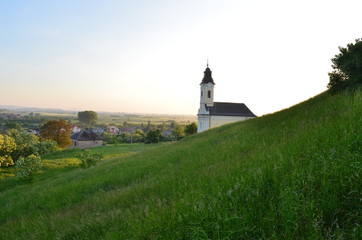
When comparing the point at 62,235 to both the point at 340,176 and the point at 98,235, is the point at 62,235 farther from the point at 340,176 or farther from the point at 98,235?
the point at 340,176

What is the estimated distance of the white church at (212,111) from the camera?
53844 mm

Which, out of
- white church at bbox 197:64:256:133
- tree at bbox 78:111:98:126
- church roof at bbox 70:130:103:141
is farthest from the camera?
tree at bbox 78:111:98:126

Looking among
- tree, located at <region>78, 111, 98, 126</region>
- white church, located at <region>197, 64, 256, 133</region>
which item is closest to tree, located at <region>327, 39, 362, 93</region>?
white church, located at <region>197, 64, 256, 133</region>

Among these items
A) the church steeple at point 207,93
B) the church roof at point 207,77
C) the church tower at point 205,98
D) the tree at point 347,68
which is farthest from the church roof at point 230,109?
the tree at point 347,68

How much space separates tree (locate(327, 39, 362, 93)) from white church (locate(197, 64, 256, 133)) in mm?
44853

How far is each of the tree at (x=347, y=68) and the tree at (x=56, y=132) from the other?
65.5m

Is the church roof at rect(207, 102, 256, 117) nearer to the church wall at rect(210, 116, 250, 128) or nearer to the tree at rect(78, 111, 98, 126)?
the church wall at rect(210, 116, 250, 128)

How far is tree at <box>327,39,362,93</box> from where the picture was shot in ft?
23.0

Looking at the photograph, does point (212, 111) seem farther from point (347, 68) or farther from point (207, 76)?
point (347, 68)

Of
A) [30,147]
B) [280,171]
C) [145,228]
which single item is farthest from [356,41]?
[30,147]

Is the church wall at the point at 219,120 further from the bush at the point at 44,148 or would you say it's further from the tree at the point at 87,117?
the tree at the point at 87,117

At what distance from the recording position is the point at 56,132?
6066cm

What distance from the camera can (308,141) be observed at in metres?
4.00

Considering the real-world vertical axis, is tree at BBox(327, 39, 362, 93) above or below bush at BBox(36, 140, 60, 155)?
above
